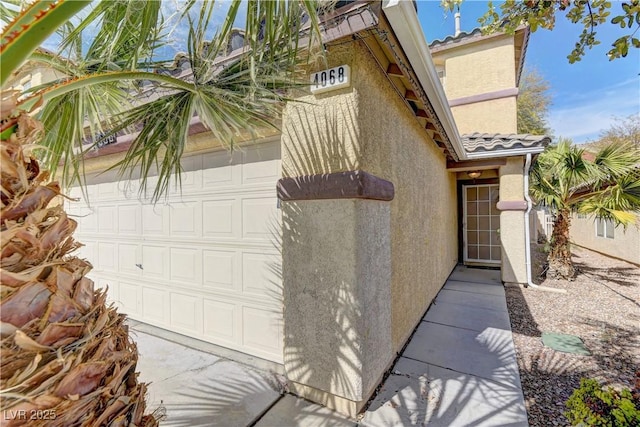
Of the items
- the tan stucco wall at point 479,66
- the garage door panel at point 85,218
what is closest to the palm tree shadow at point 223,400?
the garage door panel at point 85,218

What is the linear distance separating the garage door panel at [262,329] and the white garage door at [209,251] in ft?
0.04

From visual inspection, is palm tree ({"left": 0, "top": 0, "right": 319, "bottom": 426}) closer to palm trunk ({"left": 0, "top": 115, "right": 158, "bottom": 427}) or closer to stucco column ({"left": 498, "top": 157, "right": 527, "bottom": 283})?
palm trunk ({"left": 0, "top": 115, "right": 158, "bottom": 427})

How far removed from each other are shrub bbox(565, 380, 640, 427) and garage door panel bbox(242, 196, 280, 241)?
3334mm

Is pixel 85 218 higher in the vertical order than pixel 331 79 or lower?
lower

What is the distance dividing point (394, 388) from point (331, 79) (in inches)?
141

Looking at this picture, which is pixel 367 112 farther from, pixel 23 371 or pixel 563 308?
pixel 563 308

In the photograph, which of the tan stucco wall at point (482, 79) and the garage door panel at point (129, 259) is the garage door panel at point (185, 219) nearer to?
the garage door panel at point (129, 259)

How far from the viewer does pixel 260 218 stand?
4.12m

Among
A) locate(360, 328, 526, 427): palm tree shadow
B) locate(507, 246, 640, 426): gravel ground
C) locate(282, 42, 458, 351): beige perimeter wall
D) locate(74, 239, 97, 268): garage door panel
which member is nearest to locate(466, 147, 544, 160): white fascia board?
locate(282, 42, 458, 351): beige perimeter wall

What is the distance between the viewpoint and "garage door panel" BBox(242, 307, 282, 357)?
4016 millimetres

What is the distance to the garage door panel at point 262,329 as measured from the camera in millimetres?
4016

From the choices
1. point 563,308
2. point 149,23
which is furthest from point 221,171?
point 563,308

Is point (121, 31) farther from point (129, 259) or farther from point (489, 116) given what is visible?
A: point (489, 116)

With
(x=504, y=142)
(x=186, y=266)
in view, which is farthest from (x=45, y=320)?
(x=504, y=142)
